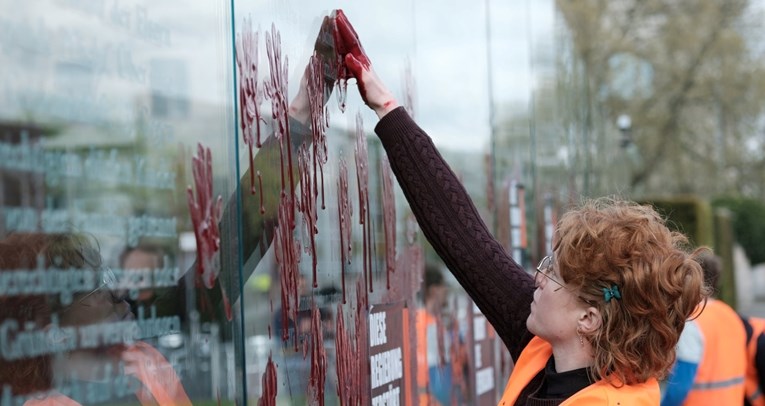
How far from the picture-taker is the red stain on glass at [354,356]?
2678 mm

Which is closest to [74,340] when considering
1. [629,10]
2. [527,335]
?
[527,335]

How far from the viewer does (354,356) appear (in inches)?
109

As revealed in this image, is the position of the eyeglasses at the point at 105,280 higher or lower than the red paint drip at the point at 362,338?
higher

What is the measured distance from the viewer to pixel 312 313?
2502 millimetres

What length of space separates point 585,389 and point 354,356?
82 centimetres

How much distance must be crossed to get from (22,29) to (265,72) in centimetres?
85

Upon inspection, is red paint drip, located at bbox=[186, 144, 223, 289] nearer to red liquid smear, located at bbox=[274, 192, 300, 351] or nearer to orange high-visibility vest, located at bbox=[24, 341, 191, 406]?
orange high-visibility vest, located at bbox=[24, 341, 191, 406]

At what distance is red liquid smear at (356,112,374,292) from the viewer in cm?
293

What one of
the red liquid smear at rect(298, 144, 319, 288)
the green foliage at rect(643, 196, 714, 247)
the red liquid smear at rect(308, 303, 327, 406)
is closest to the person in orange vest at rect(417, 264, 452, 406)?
the red liquid smear at rect(308, 303, 327, 406)

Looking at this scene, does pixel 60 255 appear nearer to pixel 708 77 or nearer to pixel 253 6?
pixel 253 6

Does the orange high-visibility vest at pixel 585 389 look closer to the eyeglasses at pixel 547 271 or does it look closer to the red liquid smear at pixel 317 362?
the eyeglasses at pixel 547 271

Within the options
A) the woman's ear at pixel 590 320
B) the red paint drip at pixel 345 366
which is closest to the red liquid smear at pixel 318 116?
the red paint drip at pixel 345 366

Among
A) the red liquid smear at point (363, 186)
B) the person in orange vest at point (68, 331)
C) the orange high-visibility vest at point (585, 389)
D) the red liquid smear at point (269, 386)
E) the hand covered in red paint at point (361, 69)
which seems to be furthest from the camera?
the red liquid smear at point (363, 186)

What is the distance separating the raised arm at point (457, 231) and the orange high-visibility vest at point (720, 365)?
1.36 m
